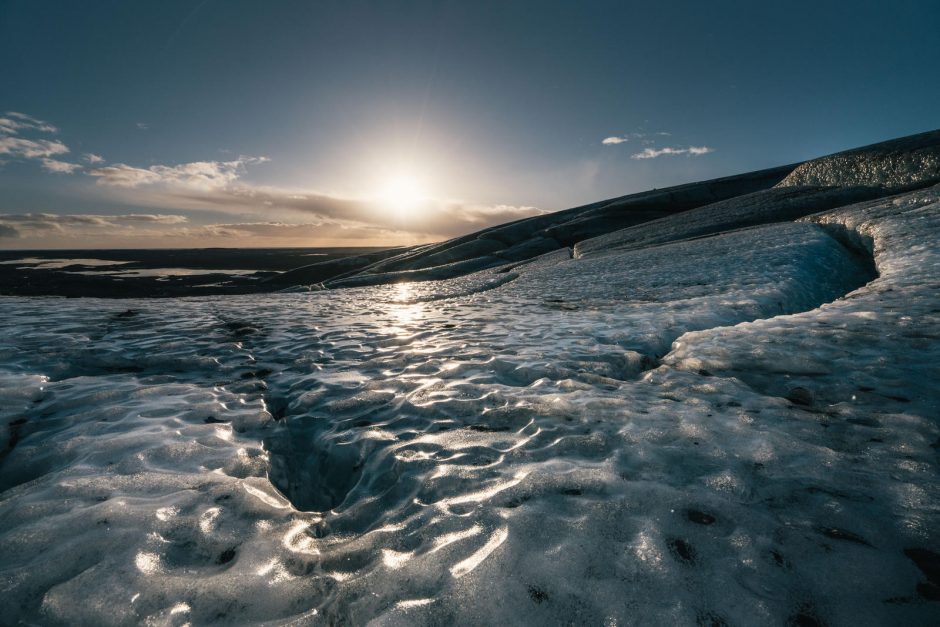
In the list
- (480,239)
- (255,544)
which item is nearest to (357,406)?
(255,544)

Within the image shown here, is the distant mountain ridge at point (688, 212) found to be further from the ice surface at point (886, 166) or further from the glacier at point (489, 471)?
the glacier at point (489, 471)

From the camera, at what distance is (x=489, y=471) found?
3.92 metres

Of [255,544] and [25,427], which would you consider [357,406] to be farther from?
[25,427]

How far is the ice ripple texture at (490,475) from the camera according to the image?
2604mm

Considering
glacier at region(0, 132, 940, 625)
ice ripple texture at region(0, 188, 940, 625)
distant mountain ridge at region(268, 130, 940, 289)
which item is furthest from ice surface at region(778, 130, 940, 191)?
ice ripple texture at region(0, 188, 940, 625)

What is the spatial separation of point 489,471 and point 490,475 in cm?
7

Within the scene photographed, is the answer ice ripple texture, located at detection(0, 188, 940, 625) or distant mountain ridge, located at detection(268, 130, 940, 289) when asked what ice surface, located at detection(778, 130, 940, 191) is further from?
ice ripple texture, located at detection(0, 188, 940, 625)

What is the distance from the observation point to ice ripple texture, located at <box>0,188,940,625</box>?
2.60 m

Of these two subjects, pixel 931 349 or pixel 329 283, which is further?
pixel 329 283

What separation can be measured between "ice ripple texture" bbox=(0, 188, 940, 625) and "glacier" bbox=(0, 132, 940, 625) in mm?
21

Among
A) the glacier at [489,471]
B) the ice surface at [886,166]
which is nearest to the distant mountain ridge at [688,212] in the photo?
the ice surface at [886,166]

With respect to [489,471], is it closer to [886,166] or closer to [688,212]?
[688,212]

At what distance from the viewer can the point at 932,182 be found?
20375mm

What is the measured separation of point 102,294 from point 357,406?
55.7m
